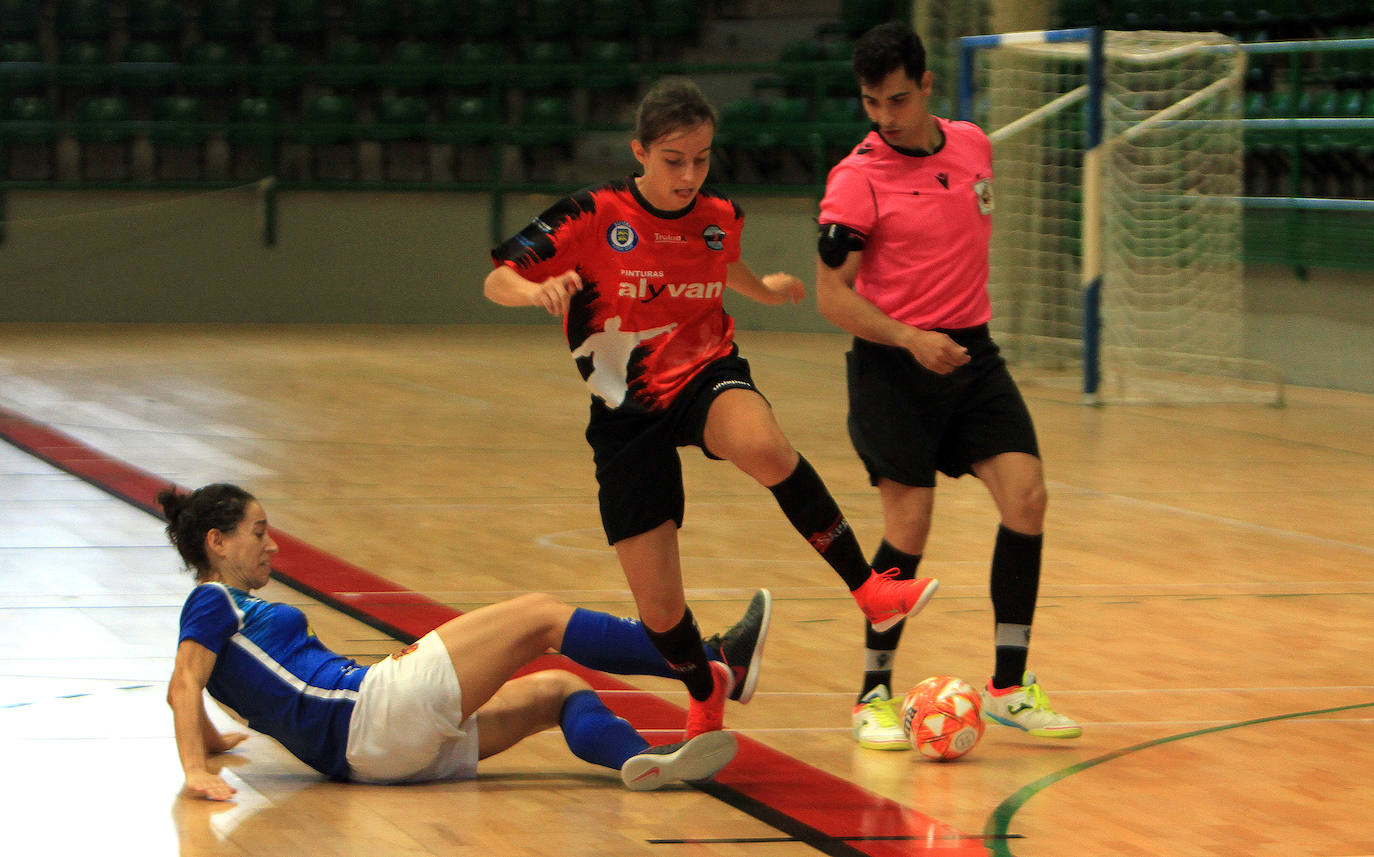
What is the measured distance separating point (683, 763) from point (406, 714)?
1.89 ft

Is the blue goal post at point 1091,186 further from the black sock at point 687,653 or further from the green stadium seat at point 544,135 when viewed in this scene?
the black sock at point 687,653

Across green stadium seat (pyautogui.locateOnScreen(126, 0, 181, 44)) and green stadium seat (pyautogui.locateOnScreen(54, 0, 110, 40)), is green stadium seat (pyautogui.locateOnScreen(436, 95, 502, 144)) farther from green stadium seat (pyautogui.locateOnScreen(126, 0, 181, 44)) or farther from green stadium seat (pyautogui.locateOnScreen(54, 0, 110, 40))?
green stadium seat (pyautogui.locateOnScreen(54, 0, 110, 40))

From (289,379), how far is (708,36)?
8.07m

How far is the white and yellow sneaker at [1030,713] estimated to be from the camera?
370 cm

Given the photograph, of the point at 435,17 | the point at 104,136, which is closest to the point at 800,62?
the point at 435,17

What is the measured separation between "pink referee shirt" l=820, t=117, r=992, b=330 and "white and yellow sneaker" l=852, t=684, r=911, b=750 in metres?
0.88

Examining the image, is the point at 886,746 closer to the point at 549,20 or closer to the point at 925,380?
the point at 925,380

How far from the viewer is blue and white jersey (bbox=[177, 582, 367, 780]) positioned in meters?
3.29

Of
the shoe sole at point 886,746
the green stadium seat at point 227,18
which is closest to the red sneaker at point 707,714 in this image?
the shoe sole at point 886,746

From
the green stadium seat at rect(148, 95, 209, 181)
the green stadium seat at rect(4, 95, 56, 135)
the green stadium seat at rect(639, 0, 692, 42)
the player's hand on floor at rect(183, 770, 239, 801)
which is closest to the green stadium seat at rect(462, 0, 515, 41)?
the green stadium seat at rect(639, 0, 692, 42)

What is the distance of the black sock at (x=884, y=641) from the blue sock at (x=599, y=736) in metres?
0.65

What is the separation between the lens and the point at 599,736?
11.0ft

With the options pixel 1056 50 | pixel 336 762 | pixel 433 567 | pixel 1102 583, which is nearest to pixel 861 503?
pixel 1102 583

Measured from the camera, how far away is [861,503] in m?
6.99
